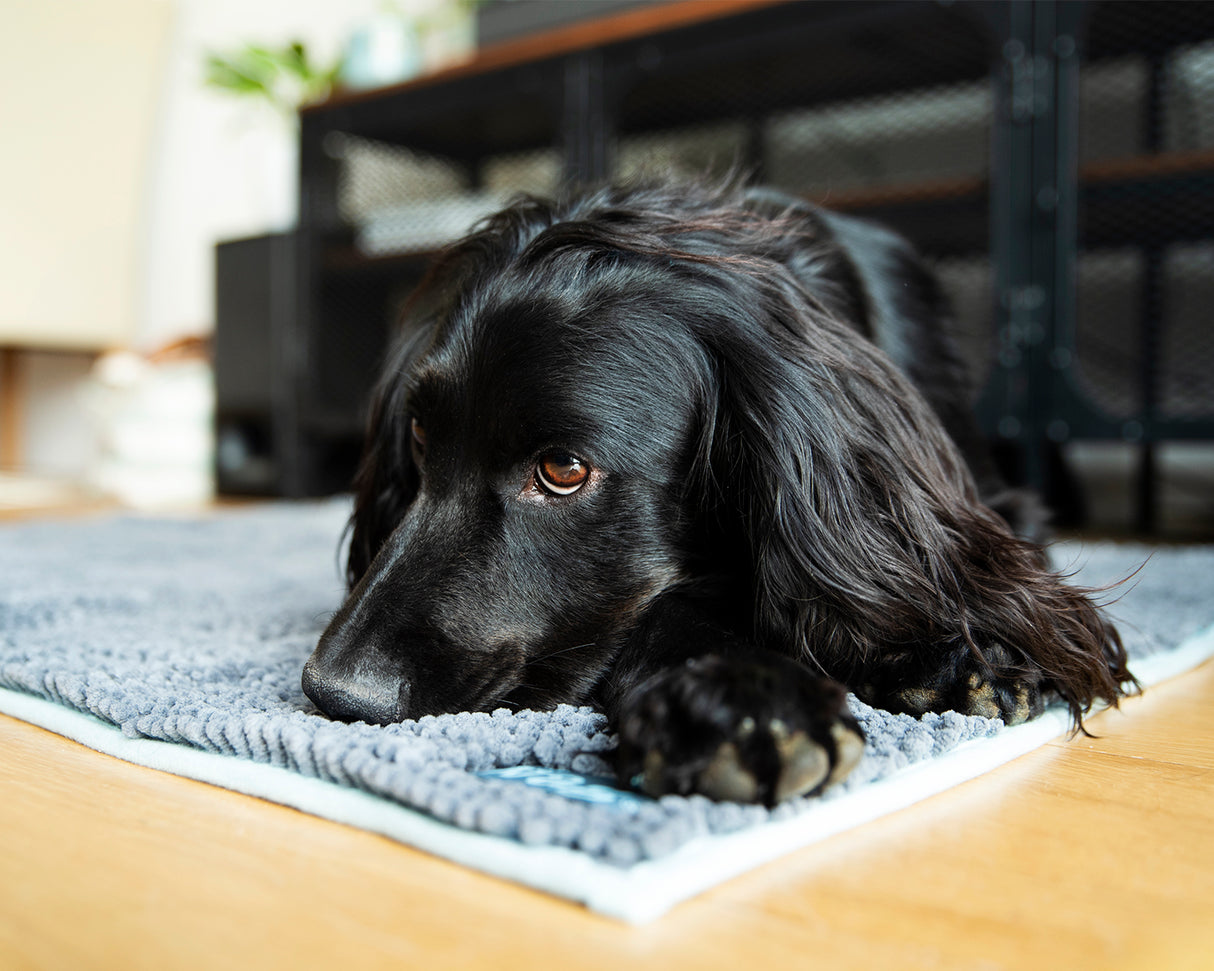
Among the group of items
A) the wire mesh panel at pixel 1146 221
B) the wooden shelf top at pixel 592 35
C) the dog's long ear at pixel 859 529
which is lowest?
the dog's long ear at pixel 859 529

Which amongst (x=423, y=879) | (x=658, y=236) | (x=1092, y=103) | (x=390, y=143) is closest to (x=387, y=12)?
(x=390, y=143)

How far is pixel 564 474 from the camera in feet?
3.26


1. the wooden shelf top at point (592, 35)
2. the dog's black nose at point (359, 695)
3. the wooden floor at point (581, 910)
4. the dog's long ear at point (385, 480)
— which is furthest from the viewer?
the wooden shelf top at point (592, 35)

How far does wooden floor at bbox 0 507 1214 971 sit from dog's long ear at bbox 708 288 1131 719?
18cm

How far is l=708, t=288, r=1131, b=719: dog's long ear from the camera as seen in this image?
3.16 feet

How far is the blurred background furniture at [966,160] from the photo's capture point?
100 inches

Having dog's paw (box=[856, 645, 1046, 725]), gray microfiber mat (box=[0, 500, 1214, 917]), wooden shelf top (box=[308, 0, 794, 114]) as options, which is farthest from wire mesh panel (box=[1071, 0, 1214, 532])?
dog's paw (box=[856, 645, 1046, 725])

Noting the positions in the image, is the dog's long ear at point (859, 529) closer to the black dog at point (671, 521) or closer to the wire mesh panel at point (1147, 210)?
the black dog at point (671, 521)

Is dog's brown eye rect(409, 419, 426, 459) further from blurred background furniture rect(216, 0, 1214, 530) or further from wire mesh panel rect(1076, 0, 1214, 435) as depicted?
wire mesh panel rect(1076, 0, 1214, 435)

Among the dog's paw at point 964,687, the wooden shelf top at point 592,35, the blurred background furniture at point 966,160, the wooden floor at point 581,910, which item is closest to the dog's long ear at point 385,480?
the wooden floor at point 581,910

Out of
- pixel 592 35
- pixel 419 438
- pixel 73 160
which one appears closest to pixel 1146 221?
pixel 592 35

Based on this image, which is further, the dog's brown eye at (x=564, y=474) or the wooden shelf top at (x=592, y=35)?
the wooden shelf top at (x=592, y=35)

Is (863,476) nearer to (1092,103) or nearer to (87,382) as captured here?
(1092,103)

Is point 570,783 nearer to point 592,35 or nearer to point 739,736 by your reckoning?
point 739,736
